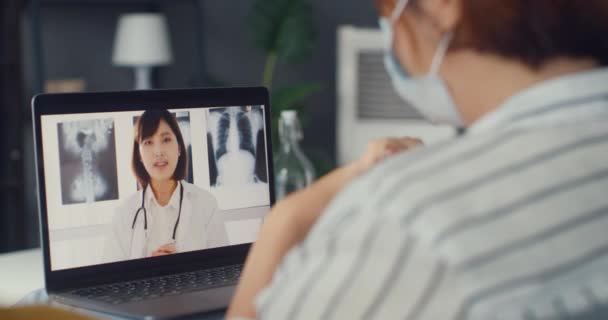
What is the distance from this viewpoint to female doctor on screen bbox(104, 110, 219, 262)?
142 centimetres

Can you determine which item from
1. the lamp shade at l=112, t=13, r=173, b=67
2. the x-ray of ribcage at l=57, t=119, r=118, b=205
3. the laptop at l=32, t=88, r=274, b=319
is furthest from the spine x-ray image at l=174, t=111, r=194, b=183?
the lamp shade at l=112, t=13, r=173, b=67

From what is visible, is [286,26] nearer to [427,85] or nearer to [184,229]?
[184,229]

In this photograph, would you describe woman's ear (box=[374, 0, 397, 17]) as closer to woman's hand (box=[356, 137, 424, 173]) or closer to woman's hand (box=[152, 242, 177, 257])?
woman's hand (box=[356, 137, 424, 173])

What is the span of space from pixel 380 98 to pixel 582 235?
13.6ft

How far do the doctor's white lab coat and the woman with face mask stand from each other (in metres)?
0.71

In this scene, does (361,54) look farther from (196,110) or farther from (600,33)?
(600,33)

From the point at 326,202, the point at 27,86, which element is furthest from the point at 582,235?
the point at 27,86

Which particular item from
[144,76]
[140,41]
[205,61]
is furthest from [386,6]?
[205,61]

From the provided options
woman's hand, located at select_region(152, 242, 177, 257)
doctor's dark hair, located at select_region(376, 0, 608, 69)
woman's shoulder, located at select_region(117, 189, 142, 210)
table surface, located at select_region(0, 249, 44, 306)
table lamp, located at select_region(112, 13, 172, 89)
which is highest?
table lamp, located at select_region(112, 13, 172, 89)

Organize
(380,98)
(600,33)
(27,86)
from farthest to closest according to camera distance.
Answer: (380,98)
(27,86)
(600,33)

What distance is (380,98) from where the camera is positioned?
4809mm

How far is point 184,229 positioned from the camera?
1.46 m

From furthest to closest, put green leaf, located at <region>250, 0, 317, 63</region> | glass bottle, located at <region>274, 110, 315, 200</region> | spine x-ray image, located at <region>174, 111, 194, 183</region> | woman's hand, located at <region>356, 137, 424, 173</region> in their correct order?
green leaf, located at <region>250, 0, 317, 63</region> → glass bottle, located at <region>274, 110, 315, 200</region> → spine x-ray image, located at <region>174, 111, 194, 183</region> → woman's hand, located at <region>356, 137, 424, 173</region>

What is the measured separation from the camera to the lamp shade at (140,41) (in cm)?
450
